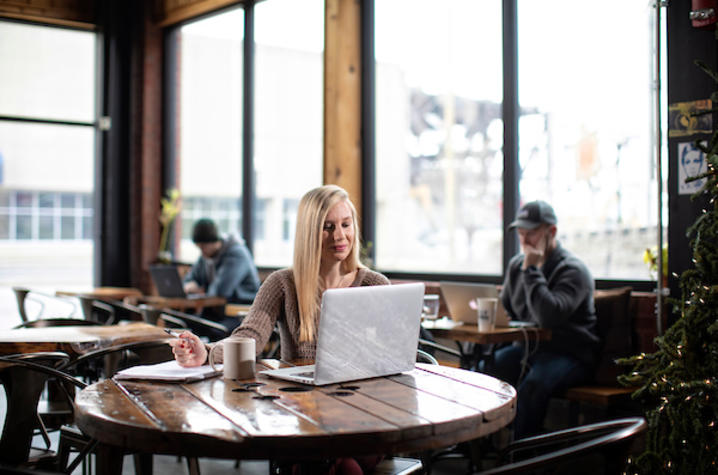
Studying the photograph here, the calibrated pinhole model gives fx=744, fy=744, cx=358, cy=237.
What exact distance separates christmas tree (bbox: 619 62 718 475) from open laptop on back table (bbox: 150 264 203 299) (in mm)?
3749

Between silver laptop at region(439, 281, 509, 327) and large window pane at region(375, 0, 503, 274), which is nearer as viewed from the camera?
silver laptop at region(439, 281, 509, 327)

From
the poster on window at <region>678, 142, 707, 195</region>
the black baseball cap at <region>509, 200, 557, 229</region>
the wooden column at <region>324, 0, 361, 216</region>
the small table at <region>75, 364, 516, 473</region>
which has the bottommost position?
the small table at <region>75, 364, 516, 473</region>

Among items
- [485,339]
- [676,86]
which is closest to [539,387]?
[485,339]

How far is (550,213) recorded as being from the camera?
4133 mm

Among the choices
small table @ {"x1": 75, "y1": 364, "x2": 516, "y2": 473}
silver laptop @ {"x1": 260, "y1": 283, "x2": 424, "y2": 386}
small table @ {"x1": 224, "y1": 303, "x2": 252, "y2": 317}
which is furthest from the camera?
small table @ {"x1": 224, "y1": 303, "x2": 252, "y2": 317}

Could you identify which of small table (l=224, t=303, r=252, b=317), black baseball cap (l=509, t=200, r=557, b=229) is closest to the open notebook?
black baseball cap (l=509, t=200, r=557, b=229)

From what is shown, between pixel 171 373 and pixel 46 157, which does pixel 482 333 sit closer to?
pixel 171 373

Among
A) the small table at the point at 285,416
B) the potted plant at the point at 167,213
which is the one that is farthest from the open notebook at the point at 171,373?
the potted plant at the point at 167,213

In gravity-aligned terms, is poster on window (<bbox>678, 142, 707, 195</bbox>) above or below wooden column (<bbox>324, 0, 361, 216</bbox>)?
below

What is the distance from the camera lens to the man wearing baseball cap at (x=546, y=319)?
3.81m

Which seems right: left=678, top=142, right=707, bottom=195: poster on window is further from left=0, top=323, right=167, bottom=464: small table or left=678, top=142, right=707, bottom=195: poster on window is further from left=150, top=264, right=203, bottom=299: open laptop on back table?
left=150, top=264, right=203, bottom=299: open laptop on back table

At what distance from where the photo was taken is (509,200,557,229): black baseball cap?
4.10 meters

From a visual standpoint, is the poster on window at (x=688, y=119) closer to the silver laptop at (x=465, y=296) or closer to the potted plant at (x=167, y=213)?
the silver laptop at (x=465, y=296)

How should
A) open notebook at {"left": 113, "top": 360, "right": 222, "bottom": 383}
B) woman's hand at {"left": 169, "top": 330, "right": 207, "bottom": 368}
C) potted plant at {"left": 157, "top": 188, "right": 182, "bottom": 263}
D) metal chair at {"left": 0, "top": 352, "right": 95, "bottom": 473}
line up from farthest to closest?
1. potted plant at {"left": 157, "top": 188, "right": 182, "bottom": 263}
2. metal chair at {"left": 0, "top": 352, "right": 95, "bottom": 473}
3. woman's hand at {"left": 169, "top": 330, "right": 207, "bottom": 368}
4. open notebook at {"left": 113, "top": 360, "right": 222, "bottom": 383}
